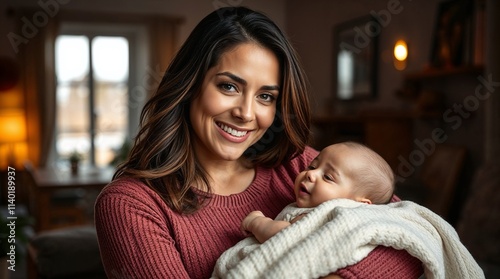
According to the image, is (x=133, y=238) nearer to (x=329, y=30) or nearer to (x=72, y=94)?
(x=329, y=30)

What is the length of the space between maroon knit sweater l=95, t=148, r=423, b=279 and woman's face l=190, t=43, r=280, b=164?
18 cm

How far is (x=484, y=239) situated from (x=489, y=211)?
0.17 meters

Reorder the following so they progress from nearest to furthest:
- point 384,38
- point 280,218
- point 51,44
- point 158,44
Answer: point 280,218
point 384,38
point 51,44
point 158,44

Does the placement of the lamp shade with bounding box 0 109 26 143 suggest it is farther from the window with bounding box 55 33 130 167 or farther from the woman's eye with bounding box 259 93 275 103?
the woman's eye with bounding box 259 93 275 103

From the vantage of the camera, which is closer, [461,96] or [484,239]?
[484,239]

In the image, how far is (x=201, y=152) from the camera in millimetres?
1408

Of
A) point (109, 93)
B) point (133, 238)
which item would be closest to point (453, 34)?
point (133, 238)

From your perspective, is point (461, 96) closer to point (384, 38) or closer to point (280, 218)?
point (384, 38)

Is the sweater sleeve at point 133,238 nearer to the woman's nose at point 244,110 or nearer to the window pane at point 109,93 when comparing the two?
the woman's nose at point 244,110

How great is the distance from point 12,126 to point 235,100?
5972 mm

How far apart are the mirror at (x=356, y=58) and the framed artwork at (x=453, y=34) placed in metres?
1.02

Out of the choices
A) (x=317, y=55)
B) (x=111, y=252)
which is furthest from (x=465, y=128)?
(x=111, y=252)

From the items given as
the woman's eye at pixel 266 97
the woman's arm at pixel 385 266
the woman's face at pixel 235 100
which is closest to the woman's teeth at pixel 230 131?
the woman's face at pixel 235 100

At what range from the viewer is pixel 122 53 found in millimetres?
7203
